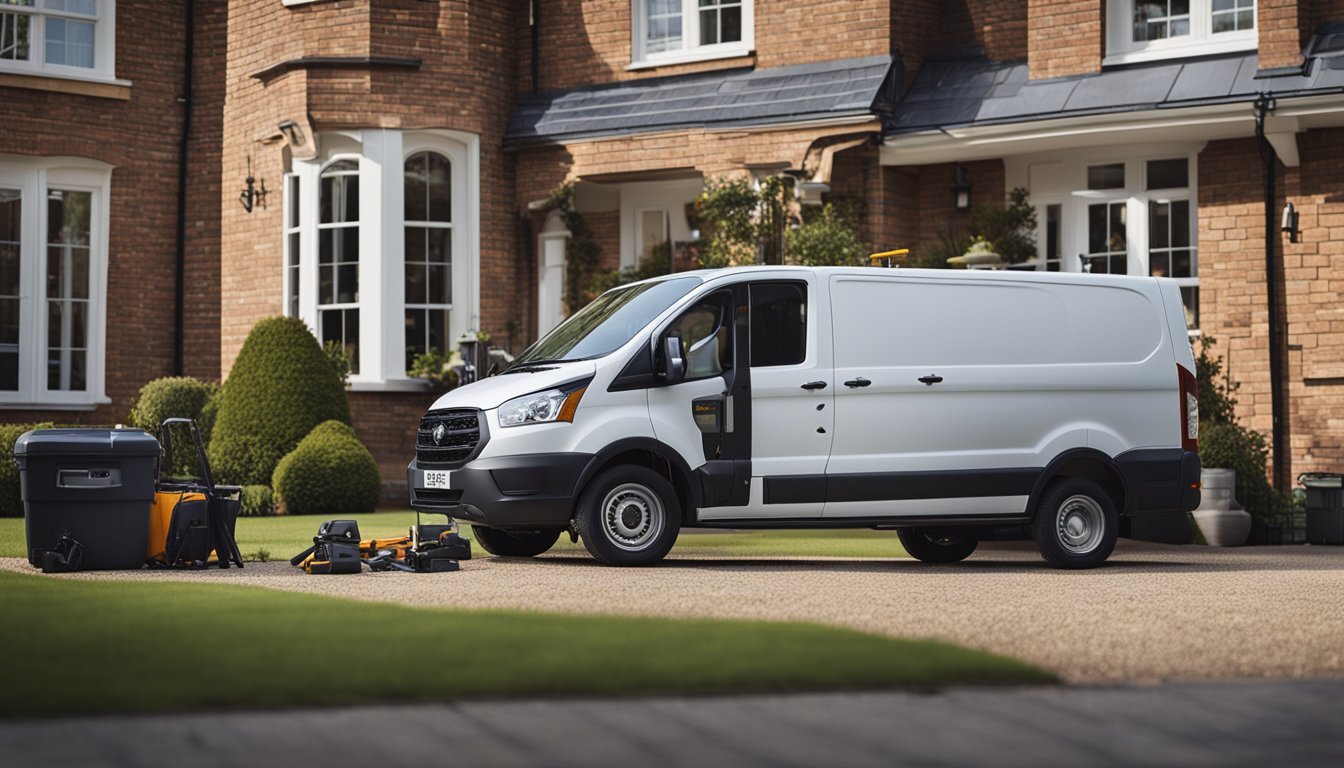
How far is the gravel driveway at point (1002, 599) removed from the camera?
7.30 metres

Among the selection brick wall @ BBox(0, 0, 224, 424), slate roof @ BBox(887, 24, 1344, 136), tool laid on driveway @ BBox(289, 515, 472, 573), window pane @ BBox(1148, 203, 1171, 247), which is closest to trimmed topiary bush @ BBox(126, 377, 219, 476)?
brick wall @ BBox(0, 0, 224, 424)

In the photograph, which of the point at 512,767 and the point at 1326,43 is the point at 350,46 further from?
the point at 512,767

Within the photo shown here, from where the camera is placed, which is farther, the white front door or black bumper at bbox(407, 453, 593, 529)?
the white front door

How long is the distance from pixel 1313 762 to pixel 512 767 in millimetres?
2300

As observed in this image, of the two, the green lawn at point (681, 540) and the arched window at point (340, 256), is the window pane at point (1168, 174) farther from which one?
the arched window at point (340, 256)

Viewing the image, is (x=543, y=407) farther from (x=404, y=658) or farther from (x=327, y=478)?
(x=327, y=478)

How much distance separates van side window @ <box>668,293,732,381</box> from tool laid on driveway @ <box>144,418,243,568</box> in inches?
126

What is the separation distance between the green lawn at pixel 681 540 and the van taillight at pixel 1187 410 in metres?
2.60

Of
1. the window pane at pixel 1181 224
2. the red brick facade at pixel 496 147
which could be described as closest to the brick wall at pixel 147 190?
the red brick facade at pixel 496 147

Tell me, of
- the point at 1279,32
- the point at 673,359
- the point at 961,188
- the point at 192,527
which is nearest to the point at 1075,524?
the point at 673,359

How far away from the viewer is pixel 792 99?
19.8m

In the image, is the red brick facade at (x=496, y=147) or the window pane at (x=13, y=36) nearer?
the red brick facade at (x=496, y=147)

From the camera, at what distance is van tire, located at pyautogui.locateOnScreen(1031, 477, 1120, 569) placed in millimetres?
12453

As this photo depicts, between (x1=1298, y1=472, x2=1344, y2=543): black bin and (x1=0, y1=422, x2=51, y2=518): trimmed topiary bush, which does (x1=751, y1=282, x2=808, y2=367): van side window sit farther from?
(x1=0, y1=422, x2=51, y2=518): trimmed topiary bush
